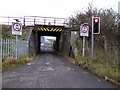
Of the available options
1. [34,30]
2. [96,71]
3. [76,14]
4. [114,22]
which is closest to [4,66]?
[96,71]

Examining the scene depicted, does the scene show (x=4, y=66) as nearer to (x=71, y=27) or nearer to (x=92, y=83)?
(x=92, y=83)

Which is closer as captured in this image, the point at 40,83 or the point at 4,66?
the point at 40,83

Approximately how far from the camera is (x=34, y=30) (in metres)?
41.3

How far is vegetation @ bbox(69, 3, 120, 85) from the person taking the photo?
592 inches

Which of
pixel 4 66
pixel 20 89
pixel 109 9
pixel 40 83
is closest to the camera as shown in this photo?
pixel 20 89

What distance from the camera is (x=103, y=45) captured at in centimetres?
2542

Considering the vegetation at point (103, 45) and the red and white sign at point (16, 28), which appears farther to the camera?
the red and white sign at point (16, 28)

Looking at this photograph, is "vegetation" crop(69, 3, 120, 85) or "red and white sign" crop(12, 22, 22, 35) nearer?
"vegetation" crop(69, 3, 120, 85)

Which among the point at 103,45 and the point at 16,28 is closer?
the point at 16,28

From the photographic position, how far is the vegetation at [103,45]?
15.0 meters

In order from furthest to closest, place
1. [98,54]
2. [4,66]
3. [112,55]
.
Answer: [98,54] < [4,66] < [112,55]

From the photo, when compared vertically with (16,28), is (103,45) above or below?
below

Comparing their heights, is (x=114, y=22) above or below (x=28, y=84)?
above

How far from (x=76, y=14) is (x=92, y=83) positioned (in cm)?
2542
